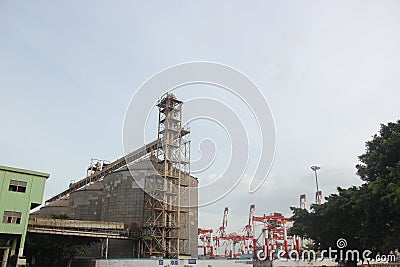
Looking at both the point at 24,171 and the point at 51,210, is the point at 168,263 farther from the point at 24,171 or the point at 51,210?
the point at 51,210

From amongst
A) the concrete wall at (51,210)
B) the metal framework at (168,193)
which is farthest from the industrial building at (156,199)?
the concrete wall at (51,210)

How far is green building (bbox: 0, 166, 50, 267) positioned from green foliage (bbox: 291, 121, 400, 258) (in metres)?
26.2

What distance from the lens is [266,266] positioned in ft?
138

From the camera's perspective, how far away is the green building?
30.0 m

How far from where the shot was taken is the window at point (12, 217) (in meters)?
29.9

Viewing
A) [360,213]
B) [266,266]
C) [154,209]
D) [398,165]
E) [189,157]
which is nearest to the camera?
[398,165]

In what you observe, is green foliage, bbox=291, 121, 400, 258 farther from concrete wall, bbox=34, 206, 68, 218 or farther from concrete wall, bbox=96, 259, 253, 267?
concrete wall, bbox=34, 206, 68, 218

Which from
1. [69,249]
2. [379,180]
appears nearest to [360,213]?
[379,180]

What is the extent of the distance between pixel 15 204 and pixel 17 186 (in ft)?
5.48

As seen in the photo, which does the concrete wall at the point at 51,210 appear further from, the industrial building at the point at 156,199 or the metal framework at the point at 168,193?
the metal framework at the point at 168,193

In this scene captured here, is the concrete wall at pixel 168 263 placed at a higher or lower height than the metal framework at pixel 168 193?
lower

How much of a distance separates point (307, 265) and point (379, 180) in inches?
1066

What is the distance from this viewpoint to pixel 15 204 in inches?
1210

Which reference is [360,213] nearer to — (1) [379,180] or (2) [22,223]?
(1) [379,180]
